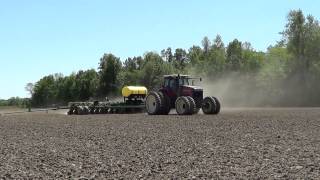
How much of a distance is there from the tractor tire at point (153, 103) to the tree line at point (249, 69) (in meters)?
13.0

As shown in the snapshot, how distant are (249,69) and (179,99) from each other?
194 ft

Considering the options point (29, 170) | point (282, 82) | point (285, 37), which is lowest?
point (29, 170)

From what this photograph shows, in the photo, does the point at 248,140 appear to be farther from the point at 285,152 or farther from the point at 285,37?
the point at 285,37

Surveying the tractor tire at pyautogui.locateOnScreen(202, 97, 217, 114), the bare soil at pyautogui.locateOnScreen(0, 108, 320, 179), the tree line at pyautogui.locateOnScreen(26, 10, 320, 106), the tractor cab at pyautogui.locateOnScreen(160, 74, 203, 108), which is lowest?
the bare soil at pyautogui.locateOnScreen(0, 108, 320, 179)

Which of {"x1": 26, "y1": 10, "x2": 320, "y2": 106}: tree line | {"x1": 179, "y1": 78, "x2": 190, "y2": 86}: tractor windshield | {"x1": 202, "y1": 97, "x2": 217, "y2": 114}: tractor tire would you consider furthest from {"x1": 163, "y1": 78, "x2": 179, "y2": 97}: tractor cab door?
{"x1": 26, "y1": 10, "x2": 320, "y2": 106}: tree line

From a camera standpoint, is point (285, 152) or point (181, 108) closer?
point (285, 152)

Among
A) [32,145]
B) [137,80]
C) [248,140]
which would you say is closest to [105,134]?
[32,145]

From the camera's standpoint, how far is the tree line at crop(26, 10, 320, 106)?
76.0m

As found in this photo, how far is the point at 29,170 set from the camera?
11.9m

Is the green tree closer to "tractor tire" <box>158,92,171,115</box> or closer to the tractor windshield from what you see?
the tractor windshield

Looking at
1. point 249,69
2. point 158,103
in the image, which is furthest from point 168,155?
point 249,69

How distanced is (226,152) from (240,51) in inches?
3655

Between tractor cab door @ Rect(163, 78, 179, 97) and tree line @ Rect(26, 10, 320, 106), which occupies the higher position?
tree line @ Rect(26, 10, 320, 106)

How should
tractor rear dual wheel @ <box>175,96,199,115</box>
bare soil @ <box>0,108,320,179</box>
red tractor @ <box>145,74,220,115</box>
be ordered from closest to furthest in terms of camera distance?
bare soil @ <box>0,108,320,179</box> → tractor rear dual wheel @ <box>175,96,199,115</box> → red tractor @ <box>145,74,220,115</box>
